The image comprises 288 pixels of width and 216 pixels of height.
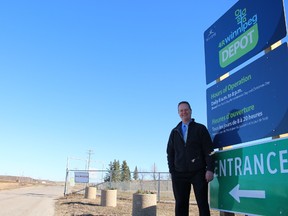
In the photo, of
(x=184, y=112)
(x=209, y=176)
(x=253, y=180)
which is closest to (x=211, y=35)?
(x=184, y=112)

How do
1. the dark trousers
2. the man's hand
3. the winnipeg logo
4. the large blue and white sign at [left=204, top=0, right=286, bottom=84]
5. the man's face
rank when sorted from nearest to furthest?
the large blue and white sign at [left=204, top=0, right=286, bottom=84] < the man's hand < the dark trousers < the man's face < the winnipeg logo

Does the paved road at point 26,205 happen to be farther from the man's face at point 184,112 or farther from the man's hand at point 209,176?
the man's hand at point 209,176

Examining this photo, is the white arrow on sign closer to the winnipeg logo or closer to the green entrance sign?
the green entrance sign

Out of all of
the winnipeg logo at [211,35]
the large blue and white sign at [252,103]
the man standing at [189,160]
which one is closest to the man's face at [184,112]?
the man standing at [189,160]

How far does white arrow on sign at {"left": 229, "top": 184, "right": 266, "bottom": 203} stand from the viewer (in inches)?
143

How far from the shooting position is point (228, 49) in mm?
4703

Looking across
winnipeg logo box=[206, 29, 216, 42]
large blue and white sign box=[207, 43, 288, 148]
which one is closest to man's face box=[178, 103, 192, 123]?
large blue and white sign box=[207, 43, 288, 148]

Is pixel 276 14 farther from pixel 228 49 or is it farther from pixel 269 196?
pixel 269 196

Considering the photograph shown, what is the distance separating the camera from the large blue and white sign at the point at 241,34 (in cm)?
380

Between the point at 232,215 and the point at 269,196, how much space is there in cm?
111

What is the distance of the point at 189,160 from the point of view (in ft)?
15.1

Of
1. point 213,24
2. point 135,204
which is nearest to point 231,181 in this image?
point 213,24

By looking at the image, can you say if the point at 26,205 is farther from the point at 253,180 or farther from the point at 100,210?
the point at 253,180

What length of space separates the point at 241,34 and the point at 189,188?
208 cm
